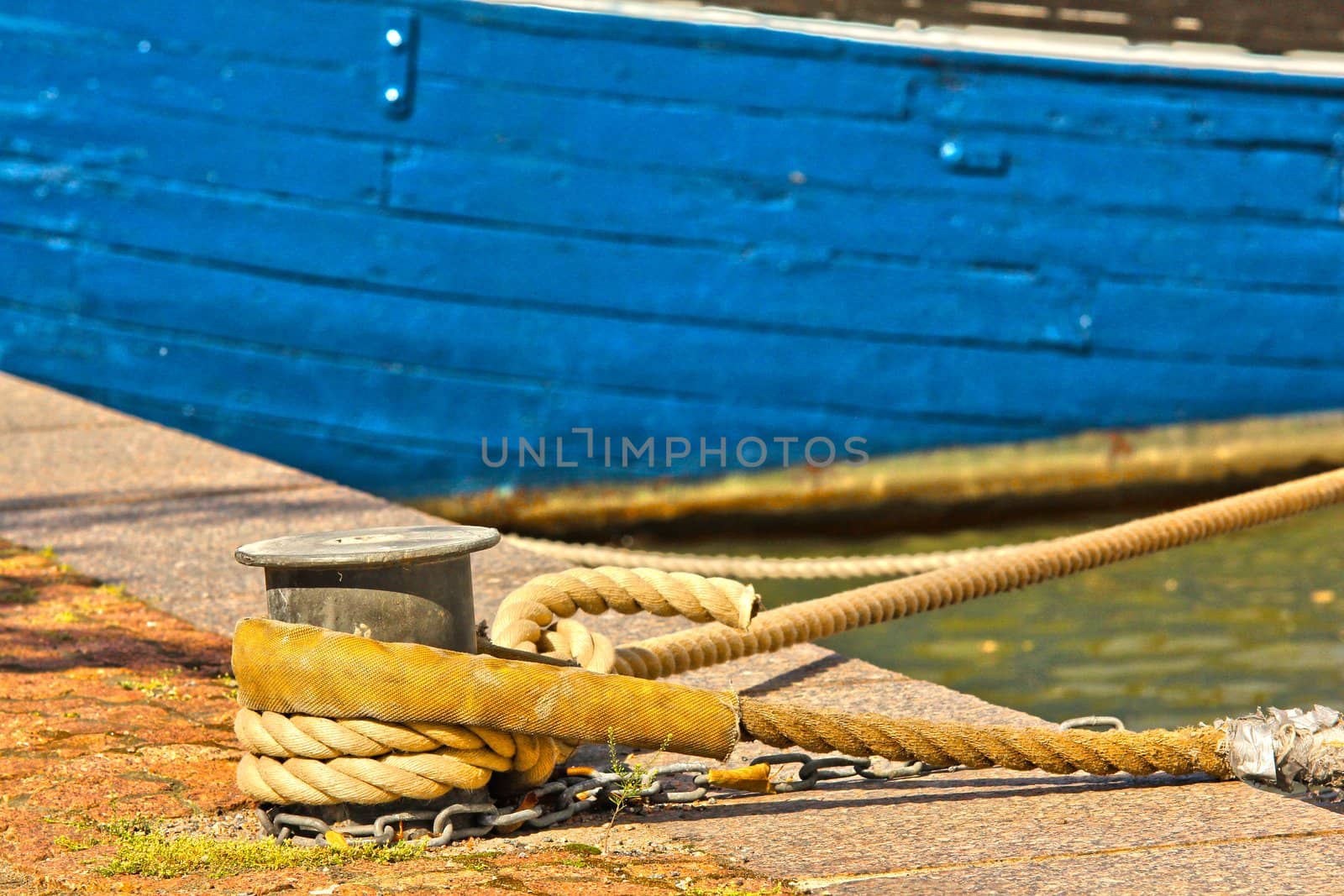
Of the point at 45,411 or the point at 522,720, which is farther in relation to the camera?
the point at 45,411

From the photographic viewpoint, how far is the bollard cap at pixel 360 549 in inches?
87.2

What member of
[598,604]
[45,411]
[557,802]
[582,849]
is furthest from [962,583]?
[45,411]

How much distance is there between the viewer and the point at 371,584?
2.25 metres

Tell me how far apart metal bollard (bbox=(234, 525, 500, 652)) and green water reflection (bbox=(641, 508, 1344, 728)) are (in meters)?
2.44

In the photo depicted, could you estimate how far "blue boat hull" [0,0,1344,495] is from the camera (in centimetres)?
553

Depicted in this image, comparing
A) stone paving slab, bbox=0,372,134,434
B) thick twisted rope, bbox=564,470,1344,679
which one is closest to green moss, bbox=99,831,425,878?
thick twisted rope, bbox=564,470,1344,679

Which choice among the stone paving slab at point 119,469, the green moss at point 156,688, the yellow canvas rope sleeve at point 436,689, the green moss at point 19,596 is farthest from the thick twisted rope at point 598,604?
the stone paving slab at point 119,469

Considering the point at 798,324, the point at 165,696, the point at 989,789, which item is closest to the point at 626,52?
the point at 798,324

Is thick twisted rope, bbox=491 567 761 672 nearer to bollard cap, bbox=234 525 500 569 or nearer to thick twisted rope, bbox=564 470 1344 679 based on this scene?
thick twisted rope, bbox=564 470 1344 679

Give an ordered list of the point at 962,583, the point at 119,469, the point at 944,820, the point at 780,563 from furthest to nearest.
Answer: the point at 119,469 → the point at 780,563 → the point at 962,583 → the point at 944,820

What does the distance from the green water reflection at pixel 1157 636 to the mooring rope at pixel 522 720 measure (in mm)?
1913

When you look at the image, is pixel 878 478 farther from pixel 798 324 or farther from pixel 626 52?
pixel 626 52

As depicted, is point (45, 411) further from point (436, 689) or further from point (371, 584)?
point (436, 689)

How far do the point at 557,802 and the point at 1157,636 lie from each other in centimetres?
304
